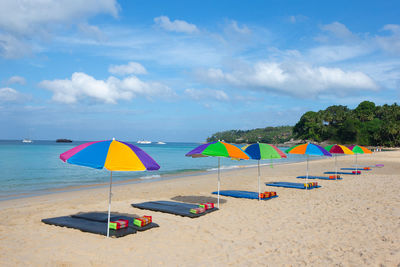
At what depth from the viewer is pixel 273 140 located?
172750mm

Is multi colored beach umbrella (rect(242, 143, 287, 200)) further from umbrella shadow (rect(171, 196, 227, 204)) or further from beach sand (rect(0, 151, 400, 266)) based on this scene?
umbrella shadow (rect(171, 196, 227, 204))

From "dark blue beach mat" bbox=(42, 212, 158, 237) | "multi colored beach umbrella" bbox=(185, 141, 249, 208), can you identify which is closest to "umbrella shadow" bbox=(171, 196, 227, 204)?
"multi colored beach umbrella" bbox=(185, 141, 249, 208)

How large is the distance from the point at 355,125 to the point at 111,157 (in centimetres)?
10029

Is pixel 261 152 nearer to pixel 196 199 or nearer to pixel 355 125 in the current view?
pixel 196 199

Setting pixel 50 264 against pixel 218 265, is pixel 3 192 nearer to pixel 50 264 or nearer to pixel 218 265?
pixel 50 264

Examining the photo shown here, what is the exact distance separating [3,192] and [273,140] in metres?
166

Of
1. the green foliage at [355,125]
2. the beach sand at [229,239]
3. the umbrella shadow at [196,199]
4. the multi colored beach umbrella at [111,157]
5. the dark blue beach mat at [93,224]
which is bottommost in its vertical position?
the umbrella shadow at [196,199]

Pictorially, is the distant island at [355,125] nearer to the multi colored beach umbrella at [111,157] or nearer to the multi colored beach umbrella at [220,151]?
the multi colored beach umbrella at [220,151]

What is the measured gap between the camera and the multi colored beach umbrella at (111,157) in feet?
18.3

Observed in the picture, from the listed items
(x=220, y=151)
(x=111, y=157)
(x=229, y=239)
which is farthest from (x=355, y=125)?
(x=111, y=157)

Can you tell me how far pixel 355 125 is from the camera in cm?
9281

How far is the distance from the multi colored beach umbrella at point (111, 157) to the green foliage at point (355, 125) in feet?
296

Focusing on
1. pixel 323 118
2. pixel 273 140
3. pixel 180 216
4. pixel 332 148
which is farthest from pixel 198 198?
pixel 273 140

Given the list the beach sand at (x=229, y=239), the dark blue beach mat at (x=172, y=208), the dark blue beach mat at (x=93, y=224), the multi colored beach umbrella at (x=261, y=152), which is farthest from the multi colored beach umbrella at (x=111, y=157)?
the multi colored beach umbrella at (x=261, y=152)
